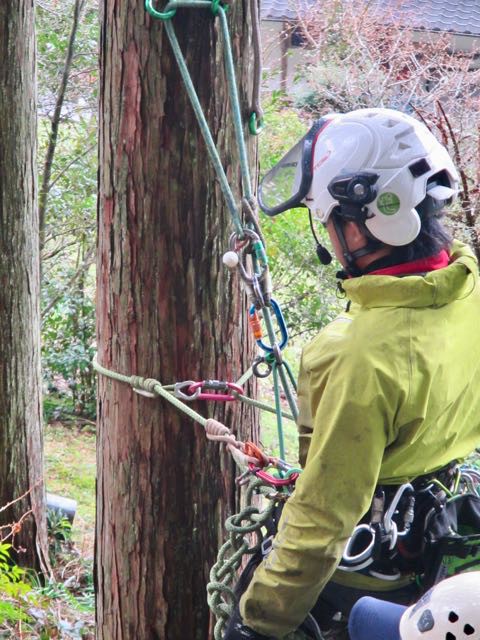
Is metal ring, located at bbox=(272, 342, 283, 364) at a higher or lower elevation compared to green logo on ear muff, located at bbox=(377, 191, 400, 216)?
lower

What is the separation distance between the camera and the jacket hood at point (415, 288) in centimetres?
171

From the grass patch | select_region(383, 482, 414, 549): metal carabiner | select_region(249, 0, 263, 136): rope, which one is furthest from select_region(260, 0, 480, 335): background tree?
select_region(383, 482, 414, 549): metal carabiner

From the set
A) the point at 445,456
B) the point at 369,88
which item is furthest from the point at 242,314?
the point at 369,88

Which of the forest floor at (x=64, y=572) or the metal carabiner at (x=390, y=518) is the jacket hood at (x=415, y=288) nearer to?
the metal carabiner at (x=390, y=518)

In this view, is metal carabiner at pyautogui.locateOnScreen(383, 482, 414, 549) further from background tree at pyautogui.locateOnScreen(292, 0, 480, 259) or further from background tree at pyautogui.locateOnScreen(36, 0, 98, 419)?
background tree at pyautogui.locateOnScreen(36, 0, 98, 419)

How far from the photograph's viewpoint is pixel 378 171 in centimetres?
183

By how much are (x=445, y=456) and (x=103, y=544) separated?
1.13 m

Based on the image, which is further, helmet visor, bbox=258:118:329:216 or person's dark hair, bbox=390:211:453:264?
helmet visor, bbox=258:118:329:216

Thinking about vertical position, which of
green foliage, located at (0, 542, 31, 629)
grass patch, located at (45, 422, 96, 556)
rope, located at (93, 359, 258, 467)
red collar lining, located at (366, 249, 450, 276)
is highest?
red collar lining, located at (366, 249, 450, 276)

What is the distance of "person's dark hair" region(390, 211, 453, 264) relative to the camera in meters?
1.83

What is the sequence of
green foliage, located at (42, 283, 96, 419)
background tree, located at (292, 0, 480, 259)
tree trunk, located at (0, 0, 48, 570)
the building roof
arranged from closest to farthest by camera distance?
tree trunk, located at (0, 0, 48, 570) → background tree, located at (292, 0, 480, 259) → green foliage, located at (42, 283, 96, 419) → the building roof

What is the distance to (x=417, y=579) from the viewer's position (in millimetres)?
1931

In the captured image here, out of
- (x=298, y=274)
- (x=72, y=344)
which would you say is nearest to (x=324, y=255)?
(x=298, y=274)

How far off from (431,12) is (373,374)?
37.1 ft
